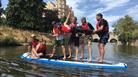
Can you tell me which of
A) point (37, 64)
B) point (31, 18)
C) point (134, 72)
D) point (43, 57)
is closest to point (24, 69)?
point (37, 64)

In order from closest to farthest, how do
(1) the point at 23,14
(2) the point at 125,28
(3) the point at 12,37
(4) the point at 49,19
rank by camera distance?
(3) the point at 12,37, (1) the point at 23,14, (4) the point at 49,19, (2) the point at 125,28

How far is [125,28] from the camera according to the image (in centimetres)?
11062

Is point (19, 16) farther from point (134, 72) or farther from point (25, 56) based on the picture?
point (134, 72)

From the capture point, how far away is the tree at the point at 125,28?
108125mm

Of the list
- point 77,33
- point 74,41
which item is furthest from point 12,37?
point 77,33

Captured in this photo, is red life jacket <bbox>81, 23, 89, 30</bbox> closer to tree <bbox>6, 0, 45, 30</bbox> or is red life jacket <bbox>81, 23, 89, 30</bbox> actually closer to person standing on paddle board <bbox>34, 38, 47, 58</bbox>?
person standing on paddle board <bbox>34, 38, 47, 58</bbox>

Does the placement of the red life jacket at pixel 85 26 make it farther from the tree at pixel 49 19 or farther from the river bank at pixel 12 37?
the tree at pixel 49 19

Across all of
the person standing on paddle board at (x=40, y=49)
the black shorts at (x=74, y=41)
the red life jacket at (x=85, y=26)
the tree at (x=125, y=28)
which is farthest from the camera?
the tree at (x=125, y=28)

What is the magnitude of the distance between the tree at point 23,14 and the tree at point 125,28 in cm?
3777

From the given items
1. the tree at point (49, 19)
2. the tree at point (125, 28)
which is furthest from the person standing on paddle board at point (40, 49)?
the tree at point (125, 28)

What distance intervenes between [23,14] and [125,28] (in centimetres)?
4372

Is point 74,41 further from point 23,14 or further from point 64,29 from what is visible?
point 23,14

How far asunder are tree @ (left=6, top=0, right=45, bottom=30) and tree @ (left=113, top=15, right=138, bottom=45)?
3777 cm

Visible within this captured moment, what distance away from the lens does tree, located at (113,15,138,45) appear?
355ft
